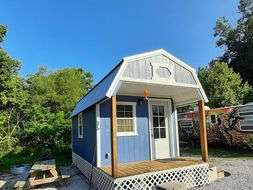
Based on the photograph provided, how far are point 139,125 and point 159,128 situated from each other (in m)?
1.13

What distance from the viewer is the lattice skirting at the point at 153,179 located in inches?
264

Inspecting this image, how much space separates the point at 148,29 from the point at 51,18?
331 inches

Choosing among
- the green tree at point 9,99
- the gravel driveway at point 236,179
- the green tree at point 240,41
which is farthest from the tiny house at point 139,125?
the green tree at point 240,41

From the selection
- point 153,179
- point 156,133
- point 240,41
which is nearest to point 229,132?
point 156,133

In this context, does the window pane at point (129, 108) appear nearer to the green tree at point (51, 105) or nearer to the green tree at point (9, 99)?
the green tree at point (51, 105)

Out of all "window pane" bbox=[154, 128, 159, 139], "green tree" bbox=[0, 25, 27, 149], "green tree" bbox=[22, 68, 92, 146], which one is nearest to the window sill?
"window pane" bbox=[154, 128, 159, 139]

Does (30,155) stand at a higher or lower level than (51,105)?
lower

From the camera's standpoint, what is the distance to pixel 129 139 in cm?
941

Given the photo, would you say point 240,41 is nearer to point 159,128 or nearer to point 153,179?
point 159,128

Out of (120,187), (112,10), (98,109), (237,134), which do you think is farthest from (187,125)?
(120,187)

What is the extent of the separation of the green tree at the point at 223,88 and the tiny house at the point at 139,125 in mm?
14003

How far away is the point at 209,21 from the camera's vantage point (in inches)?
1320

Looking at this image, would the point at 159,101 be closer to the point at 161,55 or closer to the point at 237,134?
the point at 161,55

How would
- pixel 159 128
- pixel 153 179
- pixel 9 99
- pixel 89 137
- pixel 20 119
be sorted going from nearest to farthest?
pixel 153 179
pixel 89 137
pixel 159 128
pixel 9 99
pixel 20 119
